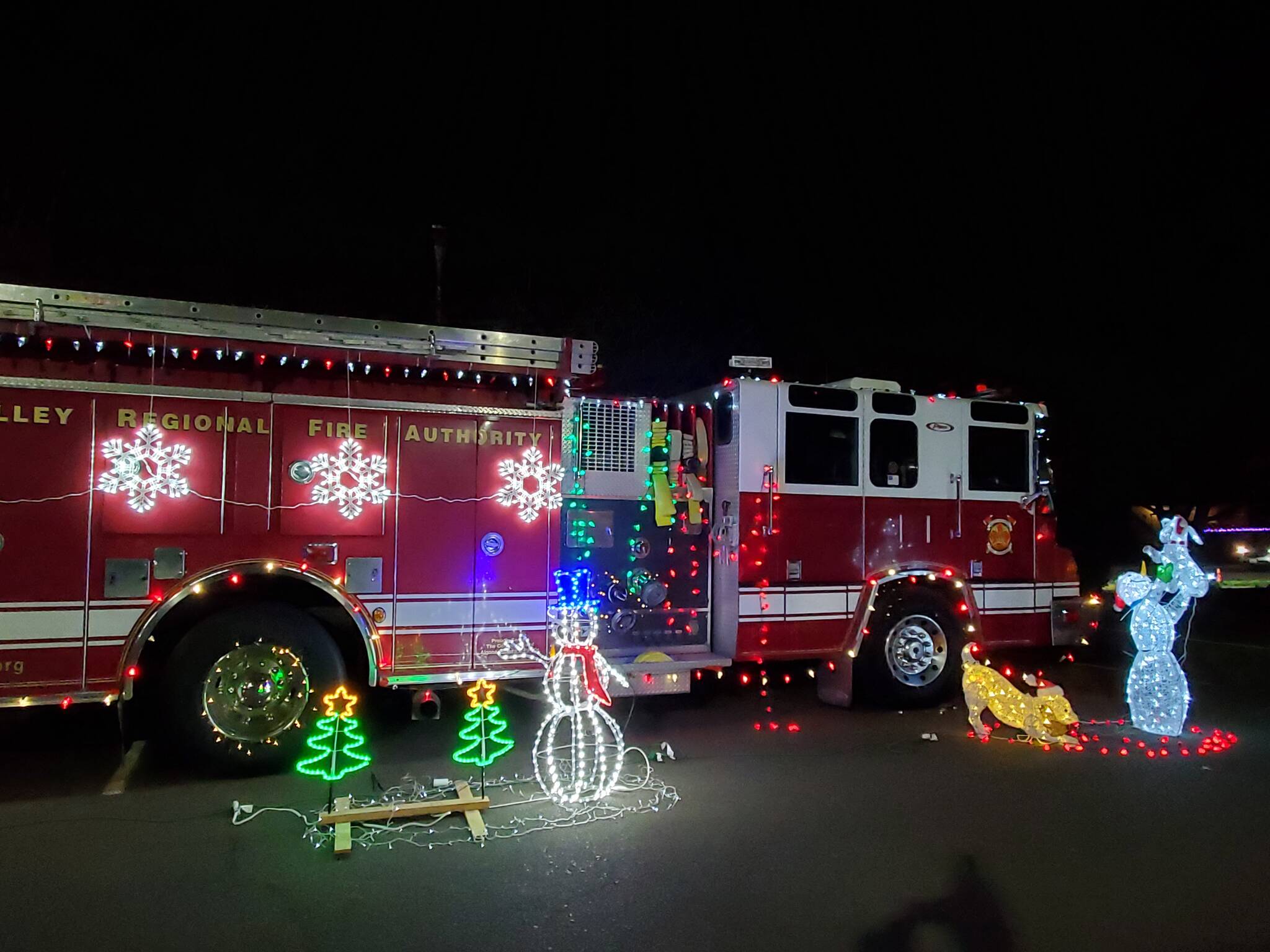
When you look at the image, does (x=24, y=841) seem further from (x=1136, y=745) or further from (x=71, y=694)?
(x=1136, y=745)

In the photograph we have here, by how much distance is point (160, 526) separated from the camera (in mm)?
5504

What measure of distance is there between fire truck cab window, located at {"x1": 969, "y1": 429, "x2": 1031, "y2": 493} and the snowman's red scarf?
→ 14.6 ft

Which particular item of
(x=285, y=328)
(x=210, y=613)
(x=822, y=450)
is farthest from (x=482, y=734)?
(x=822, y=450)

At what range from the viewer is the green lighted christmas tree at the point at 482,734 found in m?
5.38

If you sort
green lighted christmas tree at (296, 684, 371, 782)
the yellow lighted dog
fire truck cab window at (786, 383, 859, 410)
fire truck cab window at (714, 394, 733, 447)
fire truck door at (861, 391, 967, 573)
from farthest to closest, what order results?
fire truck door at (861, 391, 967, 573), fire truck cab window at (786, 383, 859, 410), fire truck cab window at (714, 394, 733, 447), the yellow lighted dog, green lighted christmas tree at (296, 684, 371, 782)

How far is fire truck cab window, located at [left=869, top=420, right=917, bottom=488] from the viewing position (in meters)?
7.73

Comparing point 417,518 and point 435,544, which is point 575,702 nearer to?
point 435,544

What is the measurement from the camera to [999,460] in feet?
27.4

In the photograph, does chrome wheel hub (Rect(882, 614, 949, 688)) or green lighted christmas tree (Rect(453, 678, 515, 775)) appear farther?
chrome wheel hub (Rect(882, 614, 949, 688))

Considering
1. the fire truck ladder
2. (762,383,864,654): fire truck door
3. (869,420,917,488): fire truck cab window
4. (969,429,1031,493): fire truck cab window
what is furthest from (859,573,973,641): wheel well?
the fire truck ladder

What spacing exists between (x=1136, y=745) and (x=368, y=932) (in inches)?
233

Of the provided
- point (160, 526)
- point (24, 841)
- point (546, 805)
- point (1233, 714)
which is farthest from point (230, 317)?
point (1233, 714)

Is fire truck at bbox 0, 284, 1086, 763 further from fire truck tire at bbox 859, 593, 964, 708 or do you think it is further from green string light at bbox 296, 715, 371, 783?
green string light at bbox 296, 715, 371, 783

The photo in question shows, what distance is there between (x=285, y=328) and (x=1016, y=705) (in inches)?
238
